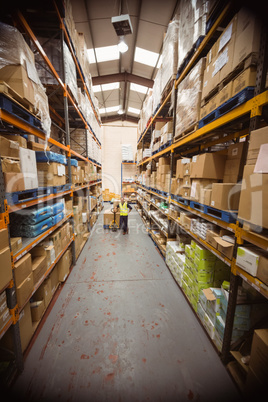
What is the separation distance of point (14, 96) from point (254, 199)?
109 inches

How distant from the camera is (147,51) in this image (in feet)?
20.8

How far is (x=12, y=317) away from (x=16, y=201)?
4.19 ft

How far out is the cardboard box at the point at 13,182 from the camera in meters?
1.61

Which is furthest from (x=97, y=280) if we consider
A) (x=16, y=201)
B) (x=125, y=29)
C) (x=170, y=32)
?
(x=125, y=29)

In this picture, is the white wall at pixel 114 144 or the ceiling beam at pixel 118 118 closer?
the white wall at pixel 114 144

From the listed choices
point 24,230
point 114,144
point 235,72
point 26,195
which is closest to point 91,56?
point 114,144

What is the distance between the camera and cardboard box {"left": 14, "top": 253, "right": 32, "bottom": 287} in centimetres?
179

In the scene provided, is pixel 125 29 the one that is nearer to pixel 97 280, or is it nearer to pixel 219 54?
pixel 219 54

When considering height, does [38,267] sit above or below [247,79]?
below

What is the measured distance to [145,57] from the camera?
6719mm

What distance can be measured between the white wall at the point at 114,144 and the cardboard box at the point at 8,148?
11663mm

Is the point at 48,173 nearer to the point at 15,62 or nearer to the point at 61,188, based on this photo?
the point at 61,188

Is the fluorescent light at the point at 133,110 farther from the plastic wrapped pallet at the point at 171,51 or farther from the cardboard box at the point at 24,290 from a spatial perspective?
the cardboard box at the point at 24,290

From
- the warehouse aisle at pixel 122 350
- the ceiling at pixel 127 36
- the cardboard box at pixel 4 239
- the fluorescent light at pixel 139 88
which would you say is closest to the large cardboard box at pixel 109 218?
the warehouse aisle at pixel 122 350
